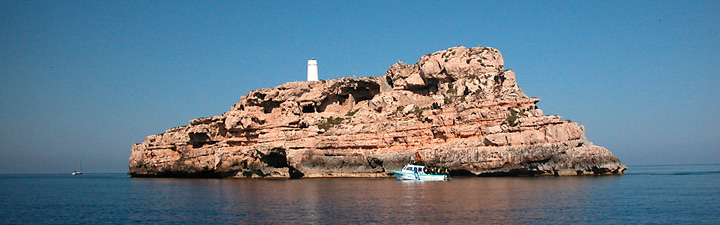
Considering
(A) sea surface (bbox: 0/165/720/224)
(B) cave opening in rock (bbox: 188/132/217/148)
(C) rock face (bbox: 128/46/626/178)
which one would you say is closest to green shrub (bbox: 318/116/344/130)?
(C) rock face (bbox: 128/46/626/178)

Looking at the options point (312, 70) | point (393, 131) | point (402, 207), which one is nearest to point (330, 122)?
point (393, 131)

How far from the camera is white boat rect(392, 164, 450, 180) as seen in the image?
51031 millimetres

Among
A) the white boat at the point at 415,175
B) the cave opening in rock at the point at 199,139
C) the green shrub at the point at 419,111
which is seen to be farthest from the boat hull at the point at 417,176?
the cave opening in rock at the point at 199,139

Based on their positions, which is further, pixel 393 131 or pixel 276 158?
pixel 276 158

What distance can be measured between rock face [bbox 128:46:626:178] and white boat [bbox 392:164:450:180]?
2.76 metres

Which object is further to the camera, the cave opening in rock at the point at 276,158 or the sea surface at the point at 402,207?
the cave opening in rock at the point at 276,158

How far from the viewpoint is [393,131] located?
58.6 metres

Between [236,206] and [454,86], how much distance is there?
34.8 m

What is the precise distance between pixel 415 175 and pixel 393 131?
Answer: 25.1 ft

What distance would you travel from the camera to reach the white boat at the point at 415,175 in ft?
167

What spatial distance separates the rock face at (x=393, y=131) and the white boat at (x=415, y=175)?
9.06ft

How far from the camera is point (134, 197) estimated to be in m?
41.0

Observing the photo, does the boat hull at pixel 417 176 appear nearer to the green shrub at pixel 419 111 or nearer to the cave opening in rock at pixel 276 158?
the green shrub at pixel 419 111

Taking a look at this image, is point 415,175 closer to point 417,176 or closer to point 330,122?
point 417,176
